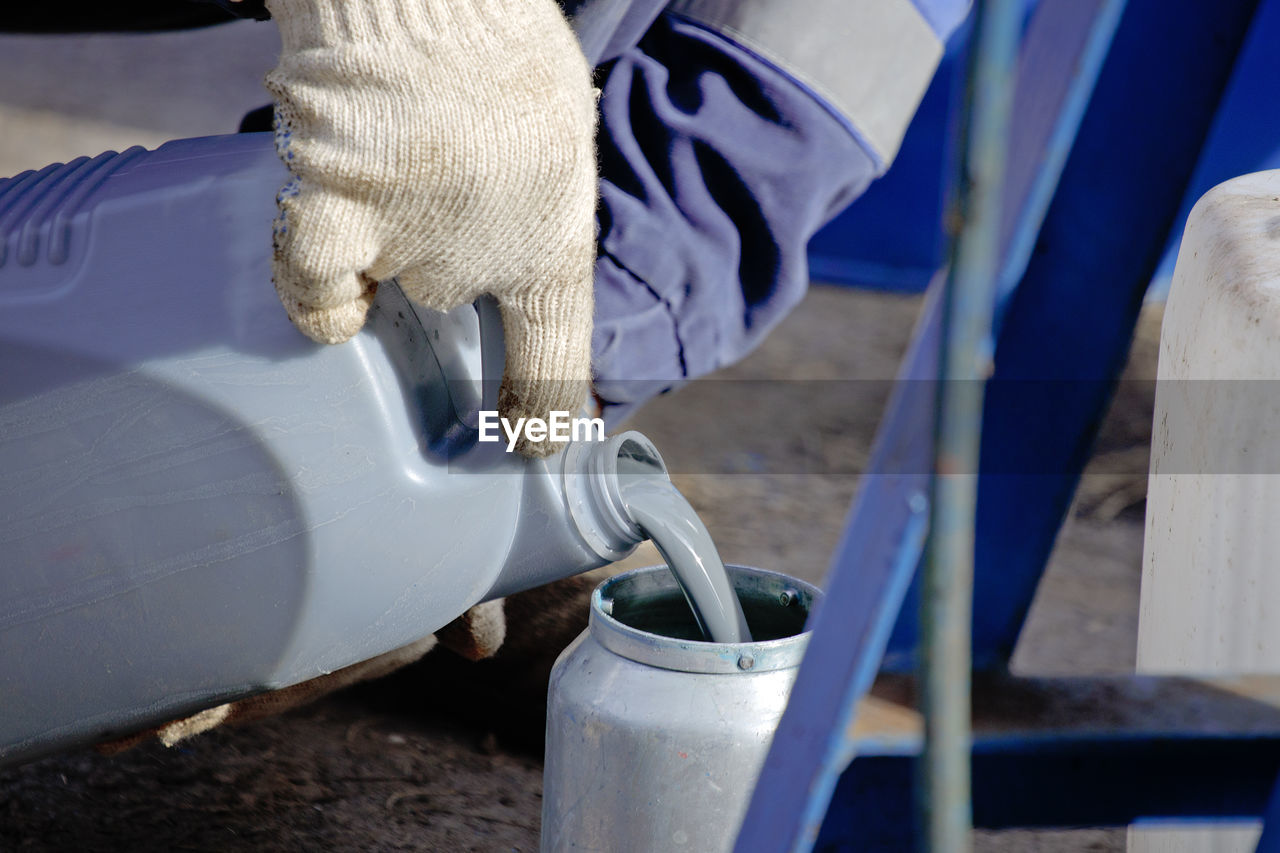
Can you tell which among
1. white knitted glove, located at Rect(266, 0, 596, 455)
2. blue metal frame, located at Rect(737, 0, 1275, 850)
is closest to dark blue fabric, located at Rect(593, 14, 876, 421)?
white knitted glove, located at Rect(266, 0, 596, 455)

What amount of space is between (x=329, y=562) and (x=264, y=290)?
8.5 inches

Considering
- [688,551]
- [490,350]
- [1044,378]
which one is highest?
[1044,378]

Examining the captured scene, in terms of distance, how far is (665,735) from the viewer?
3.00 feet

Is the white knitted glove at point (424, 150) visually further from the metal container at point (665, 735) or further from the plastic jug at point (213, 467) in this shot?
the metal container at point (665, 735)

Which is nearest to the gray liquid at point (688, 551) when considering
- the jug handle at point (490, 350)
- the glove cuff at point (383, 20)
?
the jug handle at point (490, 350)

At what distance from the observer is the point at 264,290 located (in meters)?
0.87

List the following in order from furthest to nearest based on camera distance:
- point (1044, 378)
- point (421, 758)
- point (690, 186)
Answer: point (421, 758) < point (690, 186) < point (1044, 378)

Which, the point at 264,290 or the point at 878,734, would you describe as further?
the point at 264,290

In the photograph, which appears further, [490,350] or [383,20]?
[490,350]

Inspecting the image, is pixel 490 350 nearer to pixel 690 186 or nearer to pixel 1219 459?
pixel 690 186

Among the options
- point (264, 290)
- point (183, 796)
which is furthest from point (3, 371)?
point (183, 796)

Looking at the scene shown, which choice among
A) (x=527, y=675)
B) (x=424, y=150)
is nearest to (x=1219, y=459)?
(x=424, y=150)

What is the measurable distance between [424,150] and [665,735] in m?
0.48

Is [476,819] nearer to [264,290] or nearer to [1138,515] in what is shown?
[264,290]
